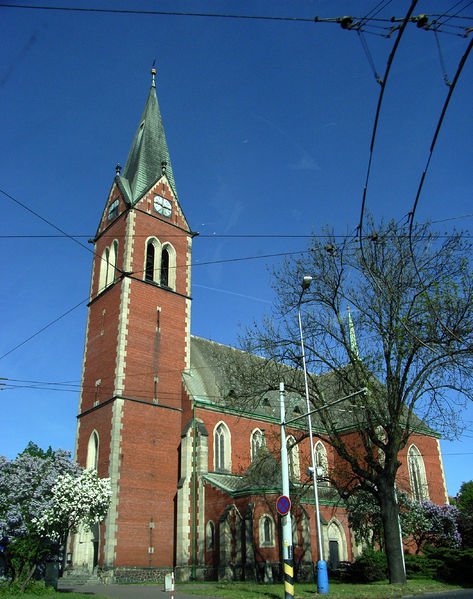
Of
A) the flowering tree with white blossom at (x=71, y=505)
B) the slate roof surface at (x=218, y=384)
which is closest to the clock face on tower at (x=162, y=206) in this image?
the slate roof surface at (x=218, y=384)

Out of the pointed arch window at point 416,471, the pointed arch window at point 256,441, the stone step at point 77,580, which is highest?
the pointed arch window at point 256,441

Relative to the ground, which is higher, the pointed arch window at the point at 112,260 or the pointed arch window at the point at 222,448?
the pointed arch window at the point at 112,260

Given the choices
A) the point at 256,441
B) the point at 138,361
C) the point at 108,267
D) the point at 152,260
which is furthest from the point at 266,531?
the point at 108,267

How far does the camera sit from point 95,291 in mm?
37906

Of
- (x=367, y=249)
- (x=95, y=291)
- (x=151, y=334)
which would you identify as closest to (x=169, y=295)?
(x=151, y=334)

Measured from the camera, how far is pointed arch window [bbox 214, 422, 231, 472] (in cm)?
3306

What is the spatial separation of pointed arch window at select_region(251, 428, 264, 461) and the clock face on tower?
16.8 m

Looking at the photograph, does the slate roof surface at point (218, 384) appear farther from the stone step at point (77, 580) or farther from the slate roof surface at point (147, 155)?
the slate roof surface at point (147, 155)

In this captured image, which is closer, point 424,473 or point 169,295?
point 169,295

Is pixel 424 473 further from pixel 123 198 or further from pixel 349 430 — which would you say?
pixel 123 198

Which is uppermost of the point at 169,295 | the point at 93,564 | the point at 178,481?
the point at 169,295

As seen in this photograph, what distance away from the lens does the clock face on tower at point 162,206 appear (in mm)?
38438

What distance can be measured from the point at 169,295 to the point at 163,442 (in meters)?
9.87

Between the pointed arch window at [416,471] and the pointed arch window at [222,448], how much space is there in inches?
622
